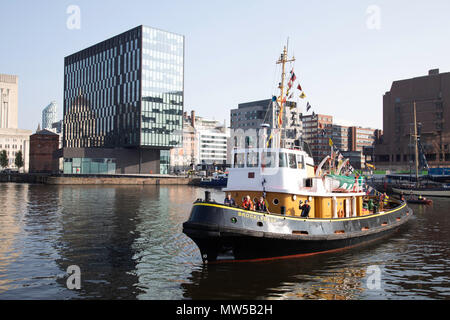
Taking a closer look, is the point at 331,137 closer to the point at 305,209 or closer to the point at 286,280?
the point at 305,209

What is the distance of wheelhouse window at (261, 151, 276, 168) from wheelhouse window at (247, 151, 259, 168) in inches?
13.9

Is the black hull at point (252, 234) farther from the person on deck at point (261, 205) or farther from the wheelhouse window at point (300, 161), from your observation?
the wheelhouse window at point (300, 161)

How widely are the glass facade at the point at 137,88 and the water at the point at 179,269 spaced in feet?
258

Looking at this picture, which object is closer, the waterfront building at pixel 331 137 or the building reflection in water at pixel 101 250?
the building reflection in water at pixel 101 250

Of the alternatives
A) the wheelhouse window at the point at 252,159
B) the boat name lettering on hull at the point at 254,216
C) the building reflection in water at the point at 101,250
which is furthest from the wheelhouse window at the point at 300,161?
the building reflection in water at the point at 101,250

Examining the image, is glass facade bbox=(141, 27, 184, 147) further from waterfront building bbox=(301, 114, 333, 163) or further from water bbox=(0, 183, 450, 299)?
waterfront building bbox=(301, 114, 333, 163)

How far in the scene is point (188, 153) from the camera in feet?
646

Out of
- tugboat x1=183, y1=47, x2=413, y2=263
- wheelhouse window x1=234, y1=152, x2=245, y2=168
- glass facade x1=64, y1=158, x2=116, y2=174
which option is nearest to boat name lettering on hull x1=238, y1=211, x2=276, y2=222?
tugboat x1=183, y1=47, x2=413, y2=263

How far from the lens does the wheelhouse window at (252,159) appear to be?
22797 mm

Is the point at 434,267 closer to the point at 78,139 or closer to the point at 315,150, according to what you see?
the point at 78,139

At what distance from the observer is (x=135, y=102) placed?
108m

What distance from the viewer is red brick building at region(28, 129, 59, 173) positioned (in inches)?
4956

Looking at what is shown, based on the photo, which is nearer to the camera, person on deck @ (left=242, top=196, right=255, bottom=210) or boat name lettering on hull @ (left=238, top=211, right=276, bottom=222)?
boat name lettering on hull @ (left=238, top=211, right=276, bottom=222)

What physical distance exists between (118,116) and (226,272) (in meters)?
101
